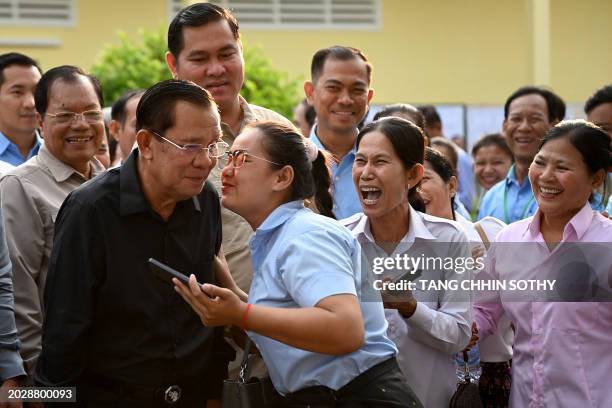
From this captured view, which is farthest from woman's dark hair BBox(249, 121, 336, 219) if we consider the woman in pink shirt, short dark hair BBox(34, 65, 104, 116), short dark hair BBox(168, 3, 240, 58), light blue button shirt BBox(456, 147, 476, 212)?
light blue button shirt BBox(456, 147, 476, 212)

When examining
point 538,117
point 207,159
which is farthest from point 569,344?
point 538,117

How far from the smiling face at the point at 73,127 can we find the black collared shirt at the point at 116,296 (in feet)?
3.27

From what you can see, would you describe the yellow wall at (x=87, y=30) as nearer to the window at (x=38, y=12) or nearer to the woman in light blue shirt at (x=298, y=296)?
the window at (x=38, y=12)

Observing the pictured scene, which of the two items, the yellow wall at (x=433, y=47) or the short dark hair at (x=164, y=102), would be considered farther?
the yellow wall at (x=433, y=47)

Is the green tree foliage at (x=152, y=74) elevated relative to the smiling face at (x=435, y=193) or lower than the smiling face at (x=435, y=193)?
elevated

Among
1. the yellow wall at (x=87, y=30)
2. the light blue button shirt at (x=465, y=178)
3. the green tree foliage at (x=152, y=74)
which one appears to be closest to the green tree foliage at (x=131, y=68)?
the green tree foliage at (x=152, y=74)

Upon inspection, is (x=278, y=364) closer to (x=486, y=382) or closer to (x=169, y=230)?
(x=169, y=230)

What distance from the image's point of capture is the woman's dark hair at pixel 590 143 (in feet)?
12.7

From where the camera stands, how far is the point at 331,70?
5.20 meters

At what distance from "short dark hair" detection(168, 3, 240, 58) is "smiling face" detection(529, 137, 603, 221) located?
57.4 inches

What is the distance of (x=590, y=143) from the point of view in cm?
388

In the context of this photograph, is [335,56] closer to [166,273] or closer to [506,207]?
[506,207]

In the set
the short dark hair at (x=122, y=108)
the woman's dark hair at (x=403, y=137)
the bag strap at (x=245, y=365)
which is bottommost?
the bag strap at (x=245, y=365)

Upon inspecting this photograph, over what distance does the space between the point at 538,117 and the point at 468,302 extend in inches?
100
